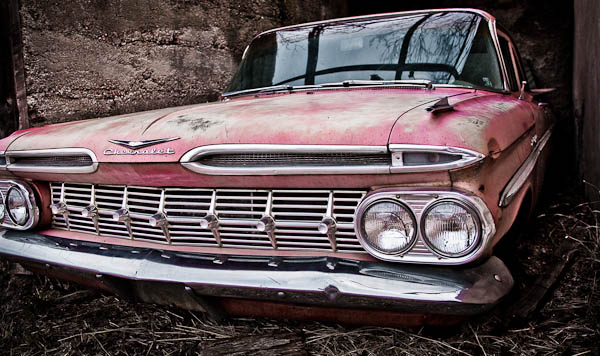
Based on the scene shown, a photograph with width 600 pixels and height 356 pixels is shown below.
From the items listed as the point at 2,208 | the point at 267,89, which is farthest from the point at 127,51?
the point at 2,208

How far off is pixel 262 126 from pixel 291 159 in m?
0.18

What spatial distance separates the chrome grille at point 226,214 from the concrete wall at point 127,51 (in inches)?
58.2

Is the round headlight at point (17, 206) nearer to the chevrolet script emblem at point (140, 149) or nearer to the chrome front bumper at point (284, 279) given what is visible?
the chrome front bumper at point (284, 279)

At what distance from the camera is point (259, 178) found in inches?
62.1

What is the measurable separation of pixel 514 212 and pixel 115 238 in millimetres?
1607

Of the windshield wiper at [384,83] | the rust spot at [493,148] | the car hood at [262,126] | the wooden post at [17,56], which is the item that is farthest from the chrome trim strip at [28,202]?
the rust spot at [493,148]

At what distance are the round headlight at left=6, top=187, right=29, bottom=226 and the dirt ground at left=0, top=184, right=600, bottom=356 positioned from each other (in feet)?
1.75

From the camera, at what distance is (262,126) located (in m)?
1.61

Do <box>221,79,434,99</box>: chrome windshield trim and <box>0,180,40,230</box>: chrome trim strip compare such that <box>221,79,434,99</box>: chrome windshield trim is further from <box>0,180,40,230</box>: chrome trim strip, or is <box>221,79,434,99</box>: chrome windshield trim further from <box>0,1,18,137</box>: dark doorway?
<box>0,1,18,137</box>: dark doorway

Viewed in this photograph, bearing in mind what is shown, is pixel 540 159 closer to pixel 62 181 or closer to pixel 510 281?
pixel 510 281

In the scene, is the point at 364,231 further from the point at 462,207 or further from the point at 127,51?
the point at 127,51

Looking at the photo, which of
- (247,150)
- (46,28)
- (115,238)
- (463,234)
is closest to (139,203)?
(115,238)

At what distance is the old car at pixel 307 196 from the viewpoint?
4.57 feet

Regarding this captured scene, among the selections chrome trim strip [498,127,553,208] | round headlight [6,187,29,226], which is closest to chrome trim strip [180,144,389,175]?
chrome trim strip [498,127,553,208]
